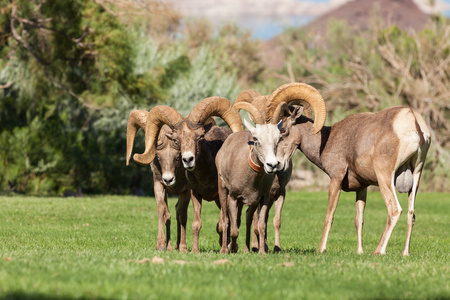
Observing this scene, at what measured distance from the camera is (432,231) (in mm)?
18859

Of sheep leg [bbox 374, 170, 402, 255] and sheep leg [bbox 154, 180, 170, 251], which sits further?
sheep leg [bbox 154, 180, 170, 251]

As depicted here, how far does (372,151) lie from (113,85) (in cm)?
1650

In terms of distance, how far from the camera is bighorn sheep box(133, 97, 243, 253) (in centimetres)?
1054

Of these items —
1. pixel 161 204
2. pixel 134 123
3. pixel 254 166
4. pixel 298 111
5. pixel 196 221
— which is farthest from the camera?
pixel 134 123

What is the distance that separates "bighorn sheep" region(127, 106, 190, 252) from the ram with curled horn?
33.8 inches

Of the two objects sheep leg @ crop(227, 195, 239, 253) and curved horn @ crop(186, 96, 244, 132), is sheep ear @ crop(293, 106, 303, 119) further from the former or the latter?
sheep leg @ crop(227, 195, 239, 253)

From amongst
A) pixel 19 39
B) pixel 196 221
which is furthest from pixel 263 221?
pixel 19 39

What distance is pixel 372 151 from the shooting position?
1049 centimetres

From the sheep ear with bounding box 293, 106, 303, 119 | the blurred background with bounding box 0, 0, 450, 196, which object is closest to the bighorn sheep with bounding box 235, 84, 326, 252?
the sheep ear with bounding box 293, 106, 303, 119

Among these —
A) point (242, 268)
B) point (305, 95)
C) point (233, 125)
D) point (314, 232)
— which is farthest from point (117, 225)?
point (242, 268)

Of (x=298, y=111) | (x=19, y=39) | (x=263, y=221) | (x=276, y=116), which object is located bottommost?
(x=263, y=221)

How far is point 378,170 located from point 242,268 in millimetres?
3813

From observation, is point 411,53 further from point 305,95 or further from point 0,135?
point 305,95

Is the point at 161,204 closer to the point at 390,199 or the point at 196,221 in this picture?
the point at 196,221
